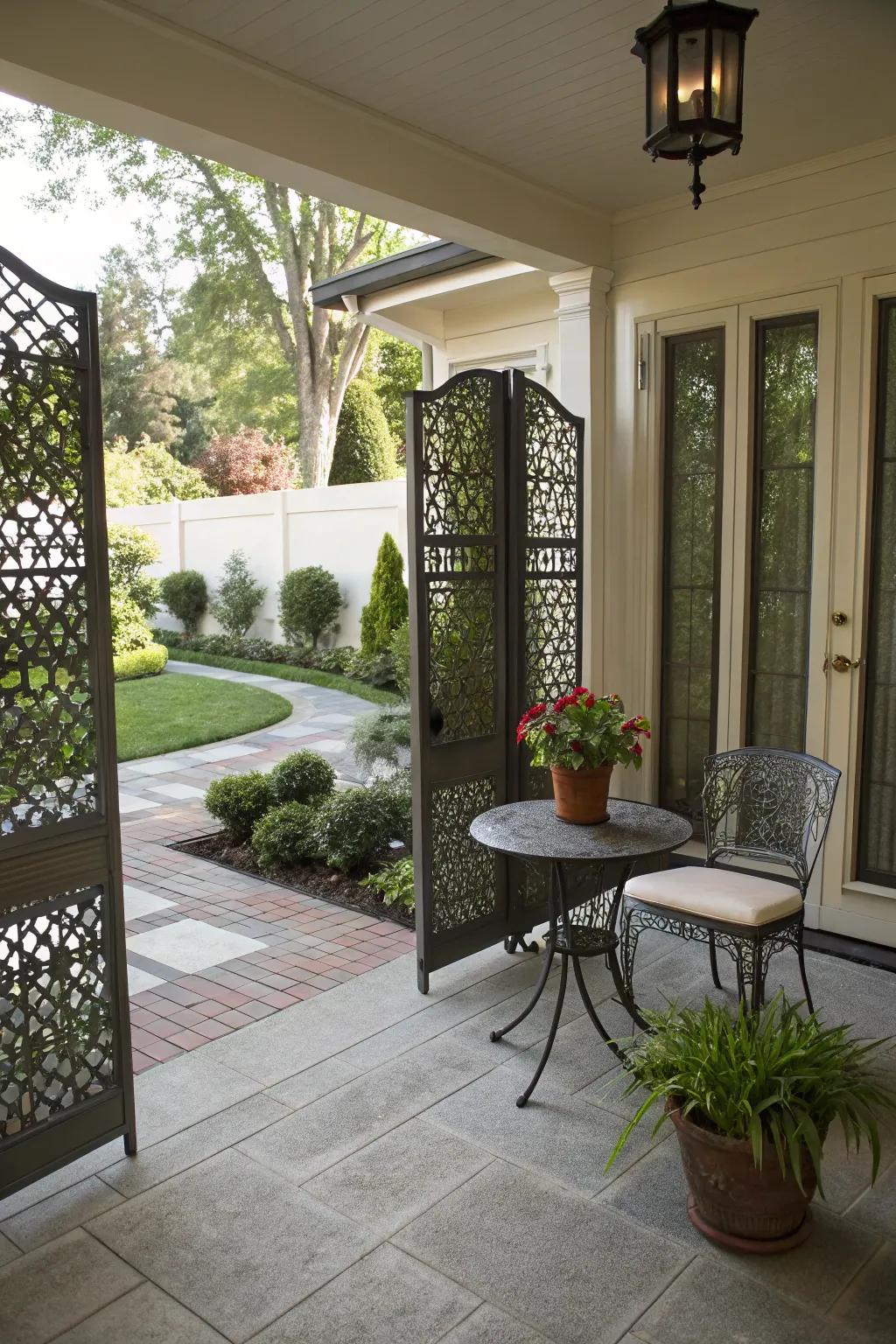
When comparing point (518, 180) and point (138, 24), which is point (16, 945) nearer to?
point (138, 24)

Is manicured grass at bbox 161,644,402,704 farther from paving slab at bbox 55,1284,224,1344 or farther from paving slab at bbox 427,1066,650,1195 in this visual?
paving slab at bbox 55,1284,224,1344

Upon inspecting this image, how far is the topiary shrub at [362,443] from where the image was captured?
56.2ft

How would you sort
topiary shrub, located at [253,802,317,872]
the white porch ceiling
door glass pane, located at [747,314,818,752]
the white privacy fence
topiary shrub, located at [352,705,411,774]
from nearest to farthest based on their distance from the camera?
the white porch ceiling → door glass pane, located at [747,314,818,752] → topiary shrub, located at [253,802,317,872] → topiary shrub, located at [352,705,411,774] → the white privacy fence

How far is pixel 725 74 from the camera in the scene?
2346mm

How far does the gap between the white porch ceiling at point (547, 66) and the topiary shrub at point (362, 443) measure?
13174 mm

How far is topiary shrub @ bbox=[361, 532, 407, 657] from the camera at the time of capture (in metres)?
12.4

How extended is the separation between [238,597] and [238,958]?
10638 mm

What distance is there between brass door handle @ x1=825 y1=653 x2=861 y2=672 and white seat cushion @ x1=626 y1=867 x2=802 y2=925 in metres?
1.22

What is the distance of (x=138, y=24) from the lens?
2971 millimetres

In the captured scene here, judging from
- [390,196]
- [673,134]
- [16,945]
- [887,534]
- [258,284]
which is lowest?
[16,945]

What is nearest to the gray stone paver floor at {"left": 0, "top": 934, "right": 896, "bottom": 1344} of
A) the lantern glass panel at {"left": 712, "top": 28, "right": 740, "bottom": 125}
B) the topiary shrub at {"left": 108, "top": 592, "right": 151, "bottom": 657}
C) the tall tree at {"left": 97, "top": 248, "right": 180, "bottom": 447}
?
the lantern glass panel at {"left": 712, "top": 28, "right": 740, "bottom": 125}

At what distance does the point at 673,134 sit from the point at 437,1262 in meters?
2.64

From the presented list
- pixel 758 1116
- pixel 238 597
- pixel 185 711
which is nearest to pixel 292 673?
pixel 238 597

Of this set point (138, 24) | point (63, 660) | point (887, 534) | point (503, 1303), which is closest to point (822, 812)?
point (887, 534)
